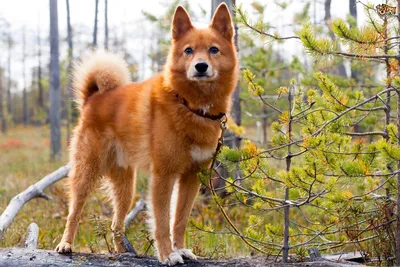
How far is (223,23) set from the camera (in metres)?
3.66

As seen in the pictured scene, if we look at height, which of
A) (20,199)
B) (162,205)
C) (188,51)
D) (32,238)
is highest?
(188,51)

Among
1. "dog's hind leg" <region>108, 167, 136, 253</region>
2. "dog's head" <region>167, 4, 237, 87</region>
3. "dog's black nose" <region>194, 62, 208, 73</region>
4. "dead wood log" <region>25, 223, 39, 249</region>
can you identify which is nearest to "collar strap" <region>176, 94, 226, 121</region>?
"dog's head" <region>167, 4, 237, 87</region>

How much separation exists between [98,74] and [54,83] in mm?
10293

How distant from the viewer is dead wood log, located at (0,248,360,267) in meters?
3.15

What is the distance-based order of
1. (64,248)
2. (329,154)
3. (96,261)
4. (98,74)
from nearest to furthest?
(329,154) → (96,261) → (64,248) → (98,74)

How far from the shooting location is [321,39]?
299 centimetres

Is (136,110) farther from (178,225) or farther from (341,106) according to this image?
(341,106)

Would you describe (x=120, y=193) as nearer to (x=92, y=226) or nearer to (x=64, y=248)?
(x=64, y=248)

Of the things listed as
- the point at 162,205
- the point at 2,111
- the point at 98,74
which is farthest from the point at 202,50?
the point at 2,111

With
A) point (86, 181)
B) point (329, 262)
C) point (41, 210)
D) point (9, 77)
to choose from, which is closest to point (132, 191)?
point (86, 181)

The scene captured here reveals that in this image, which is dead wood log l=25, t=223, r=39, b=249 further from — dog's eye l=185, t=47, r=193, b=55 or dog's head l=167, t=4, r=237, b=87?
dog's eye l=185, t=47, r=193, b=55

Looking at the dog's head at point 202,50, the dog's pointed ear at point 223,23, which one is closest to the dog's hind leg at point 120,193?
the dog's head at point 202,50

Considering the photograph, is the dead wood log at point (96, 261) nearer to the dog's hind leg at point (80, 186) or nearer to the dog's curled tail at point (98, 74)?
the dog's hind leg at point (80, 186)

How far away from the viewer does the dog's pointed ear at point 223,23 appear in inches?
143
